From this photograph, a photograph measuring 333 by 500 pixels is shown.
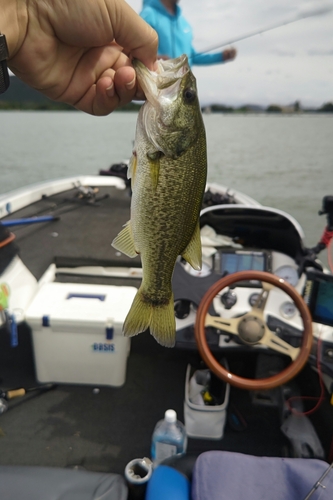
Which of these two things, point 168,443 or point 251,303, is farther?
point 251,303

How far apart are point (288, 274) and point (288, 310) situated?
0.55 meters

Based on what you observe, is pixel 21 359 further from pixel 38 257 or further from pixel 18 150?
pixel 18 150

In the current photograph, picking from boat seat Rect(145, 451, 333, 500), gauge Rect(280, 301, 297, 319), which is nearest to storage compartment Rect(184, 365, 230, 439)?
gauge Rect(280, 301, 297, 319)

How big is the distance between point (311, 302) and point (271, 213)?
124cm

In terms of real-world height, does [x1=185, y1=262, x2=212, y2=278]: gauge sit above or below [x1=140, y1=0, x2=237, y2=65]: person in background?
below

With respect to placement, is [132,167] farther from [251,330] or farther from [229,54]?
[229,54]

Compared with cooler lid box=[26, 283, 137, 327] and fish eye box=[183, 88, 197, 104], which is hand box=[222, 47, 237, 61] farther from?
fish eye box=[183, 88, 197, 104]

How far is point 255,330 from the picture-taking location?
8.45 feet

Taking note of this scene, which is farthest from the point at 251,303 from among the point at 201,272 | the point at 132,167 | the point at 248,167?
the point at 248,167

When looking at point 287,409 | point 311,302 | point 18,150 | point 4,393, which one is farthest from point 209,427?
point 18,150

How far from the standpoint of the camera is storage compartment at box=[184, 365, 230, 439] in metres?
2.88

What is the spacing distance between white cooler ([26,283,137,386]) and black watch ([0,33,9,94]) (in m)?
1.87

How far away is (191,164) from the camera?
1.22 m

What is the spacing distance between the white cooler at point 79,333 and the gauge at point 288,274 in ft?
4.15
